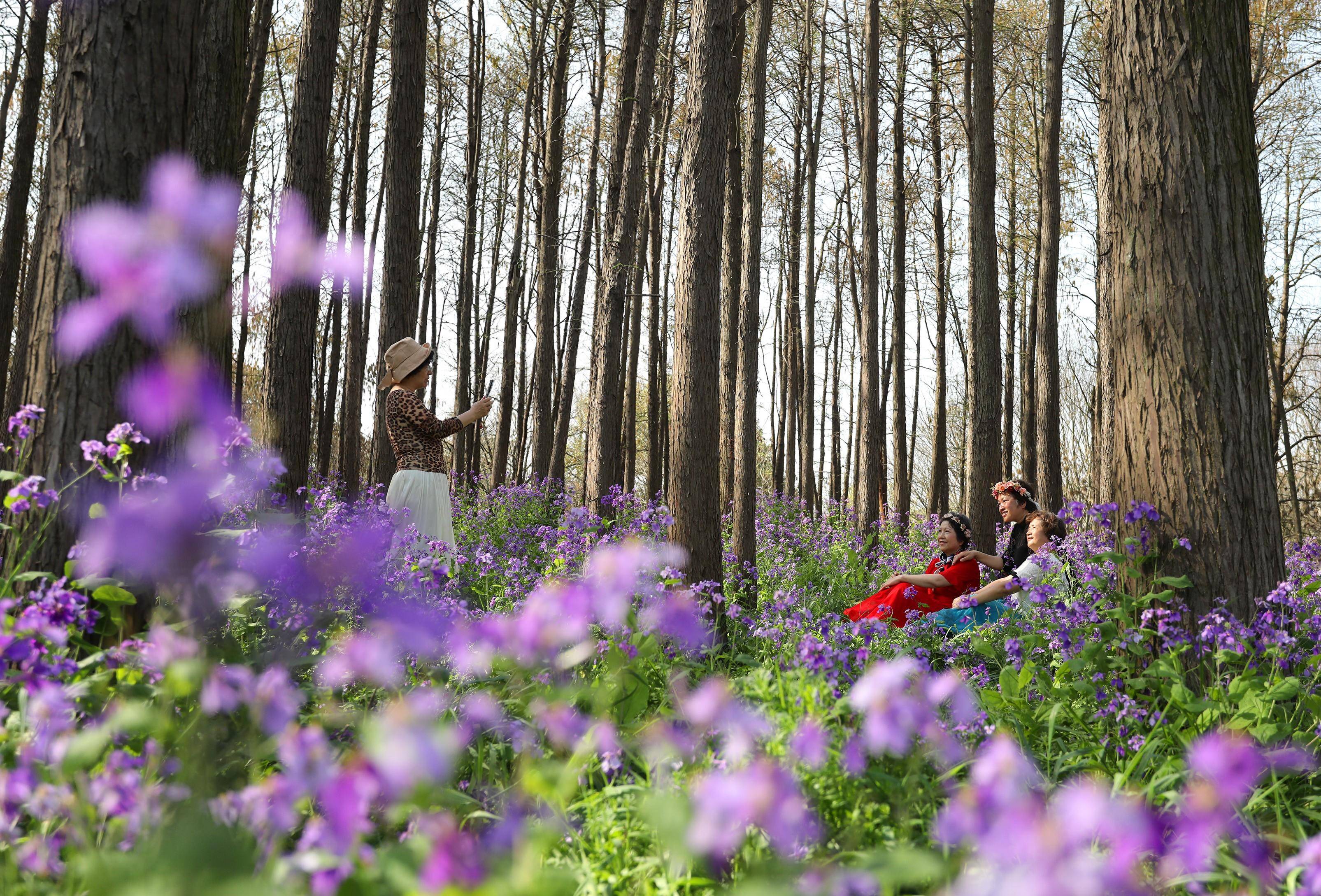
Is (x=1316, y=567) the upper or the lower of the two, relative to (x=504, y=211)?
lower

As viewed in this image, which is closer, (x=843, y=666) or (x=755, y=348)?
(x=843, y=666)

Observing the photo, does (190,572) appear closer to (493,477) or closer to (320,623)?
(320,623)

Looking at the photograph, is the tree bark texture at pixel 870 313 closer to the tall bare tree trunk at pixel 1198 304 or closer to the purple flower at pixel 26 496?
the tall bare tree trunk at pixel 1198 304

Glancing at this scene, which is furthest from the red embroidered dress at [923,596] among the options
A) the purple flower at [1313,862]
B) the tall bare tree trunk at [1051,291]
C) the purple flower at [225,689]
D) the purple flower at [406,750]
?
the purple flower at [406,750]

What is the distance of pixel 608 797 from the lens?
2.09 meters

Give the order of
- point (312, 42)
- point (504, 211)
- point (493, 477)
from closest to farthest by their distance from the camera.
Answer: point (312, 42) < point (493, 477) < point (504, 211)

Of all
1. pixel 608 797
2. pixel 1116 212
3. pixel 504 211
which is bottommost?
pixel 608 797

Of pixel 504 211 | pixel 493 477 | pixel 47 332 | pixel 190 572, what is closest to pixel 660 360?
pixel 493 477

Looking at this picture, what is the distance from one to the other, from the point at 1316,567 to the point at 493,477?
28.3 feet

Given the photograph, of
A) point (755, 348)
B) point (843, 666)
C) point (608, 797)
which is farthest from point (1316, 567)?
point (608, 797)

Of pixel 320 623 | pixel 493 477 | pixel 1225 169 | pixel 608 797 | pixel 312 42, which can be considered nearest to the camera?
pixel 608 797

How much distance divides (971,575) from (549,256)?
6993 mm

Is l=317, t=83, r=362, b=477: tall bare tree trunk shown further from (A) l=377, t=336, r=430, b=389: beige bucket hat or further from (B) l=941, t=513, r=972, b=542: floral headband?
(B) l=941, t=513, r=972, b=542: floral headband

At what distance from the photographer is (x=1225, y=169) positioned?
10.9ft
